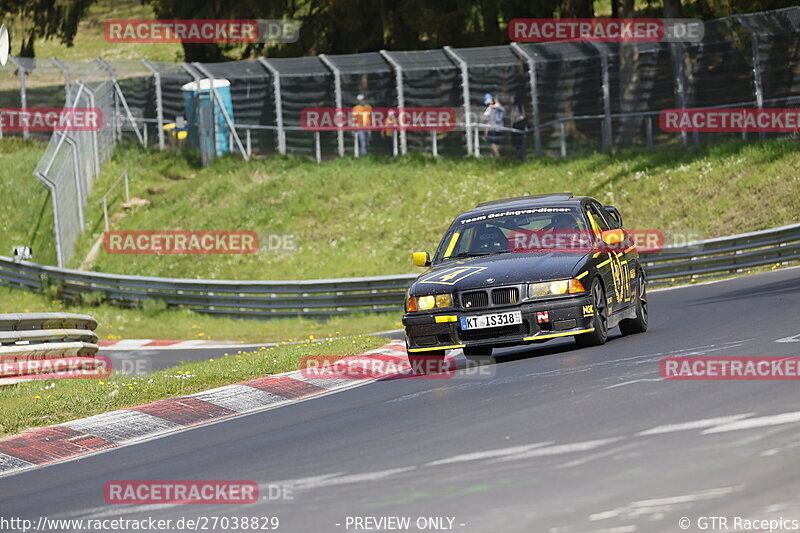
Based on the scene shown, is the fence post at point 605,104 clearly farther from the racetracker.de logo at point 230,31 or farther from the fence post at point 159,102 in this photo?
the racetracker.de logo at point 230,31

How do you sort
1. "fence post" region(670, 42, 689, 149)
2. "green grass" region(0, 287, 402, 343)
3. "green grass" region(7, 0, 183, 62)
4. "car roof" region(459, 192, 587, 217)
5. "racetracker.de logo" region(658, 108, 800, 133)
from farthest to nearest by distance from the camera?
"green grass" region(7, 0, 183, 62) → "fence post" region(670, 42, 689, 149) → "racetracker.de logo" region(658, 108, 800, 133) → "green grass" region(0, 287, 402, 343) → "car roof" region(459, 192, 587, 217)

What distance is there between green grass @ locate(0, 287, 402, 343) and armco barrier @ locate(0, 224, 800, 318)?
0.24 metres

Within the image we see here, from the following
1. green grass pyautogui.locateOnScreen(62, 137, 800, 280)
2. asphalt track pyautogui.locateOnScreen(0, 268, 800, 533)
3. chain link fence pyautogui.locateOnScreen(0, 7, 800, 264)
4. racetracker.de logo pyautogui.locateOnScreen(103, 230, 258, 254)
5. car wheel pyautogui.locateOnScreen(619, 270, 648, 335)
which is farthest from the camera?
racetracker.de logo pyautogui.locateOnScreen(103, 230, 258, 254)

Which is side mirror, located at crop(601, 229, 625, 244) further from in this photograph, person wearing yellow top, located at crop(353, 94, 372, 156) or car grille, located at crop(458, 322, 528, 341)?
person wearing yellow top, located at crop(353, 94, 372, 156)

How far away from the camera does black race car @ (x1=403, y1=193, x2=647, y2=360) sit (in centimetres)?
1138

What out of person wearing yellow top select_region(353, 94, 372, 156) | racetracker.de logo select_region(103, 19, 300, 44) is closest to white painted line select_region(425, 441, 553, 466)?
person wearing yellow top select_region(353, 94, 372, 156)

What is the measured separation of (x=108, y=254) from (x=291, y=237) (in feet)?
16.3

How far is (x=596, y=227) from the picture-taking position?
12891 mm

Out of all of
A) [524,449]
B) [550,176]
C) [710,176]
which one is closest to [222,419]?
[524,449]

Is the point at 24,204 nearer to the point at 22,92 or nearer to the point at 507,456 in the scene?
the point at 22,92

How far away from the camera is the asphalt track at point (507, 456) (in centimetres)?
552

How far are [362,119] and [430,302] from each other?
22518 mm

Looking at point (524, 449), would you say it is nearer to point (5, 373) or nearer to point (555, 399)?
point (555, 399)

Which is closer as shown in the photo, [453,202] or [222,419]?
[222,419]
